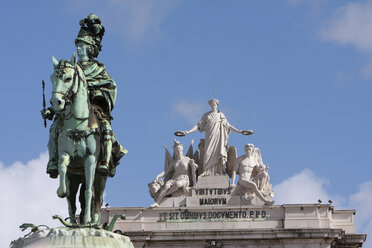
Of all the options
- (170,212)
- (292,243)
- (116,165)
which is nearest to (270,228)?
(292,243)

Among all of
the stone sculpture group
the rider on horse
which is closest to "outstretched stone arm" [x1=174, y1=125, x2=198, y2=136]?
the stone sculpture group

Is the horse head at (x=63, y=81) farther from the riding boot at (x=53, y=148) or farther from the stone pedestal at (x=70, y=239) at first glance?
the stone pedestal at (x=70, y=239)

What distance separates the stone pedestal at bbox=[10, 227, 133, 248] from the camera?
16328 millimetres

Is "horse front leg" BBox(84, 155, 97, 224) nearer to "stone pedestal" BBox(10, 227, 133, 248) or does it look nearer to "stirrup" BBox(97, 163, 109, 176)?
"stirrup" BBox(97, 163, 109, 176)

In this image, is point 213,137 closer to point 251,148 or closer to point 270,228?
point 251,148

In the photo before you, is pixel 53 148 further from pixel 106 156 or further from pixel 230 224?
pixel 230 224

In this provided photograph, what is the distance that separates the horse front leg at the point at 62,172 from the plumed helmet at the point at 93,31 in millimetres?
2386

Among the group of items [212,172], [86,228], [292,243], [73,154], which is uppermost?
[212,172]

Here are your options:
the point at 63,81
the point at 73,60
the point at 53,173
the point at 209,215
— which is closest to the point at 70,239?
the point at 53,173

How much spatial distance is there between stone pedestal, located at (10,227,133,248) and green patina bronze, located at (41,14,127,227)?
0.38m

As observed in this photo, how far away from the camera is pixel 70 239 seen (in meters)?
16.4

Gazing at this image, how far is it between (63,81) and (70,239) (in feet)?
7.77

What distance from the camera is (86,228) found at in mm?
16719

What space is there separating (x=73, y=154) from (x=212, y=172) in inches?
1331
